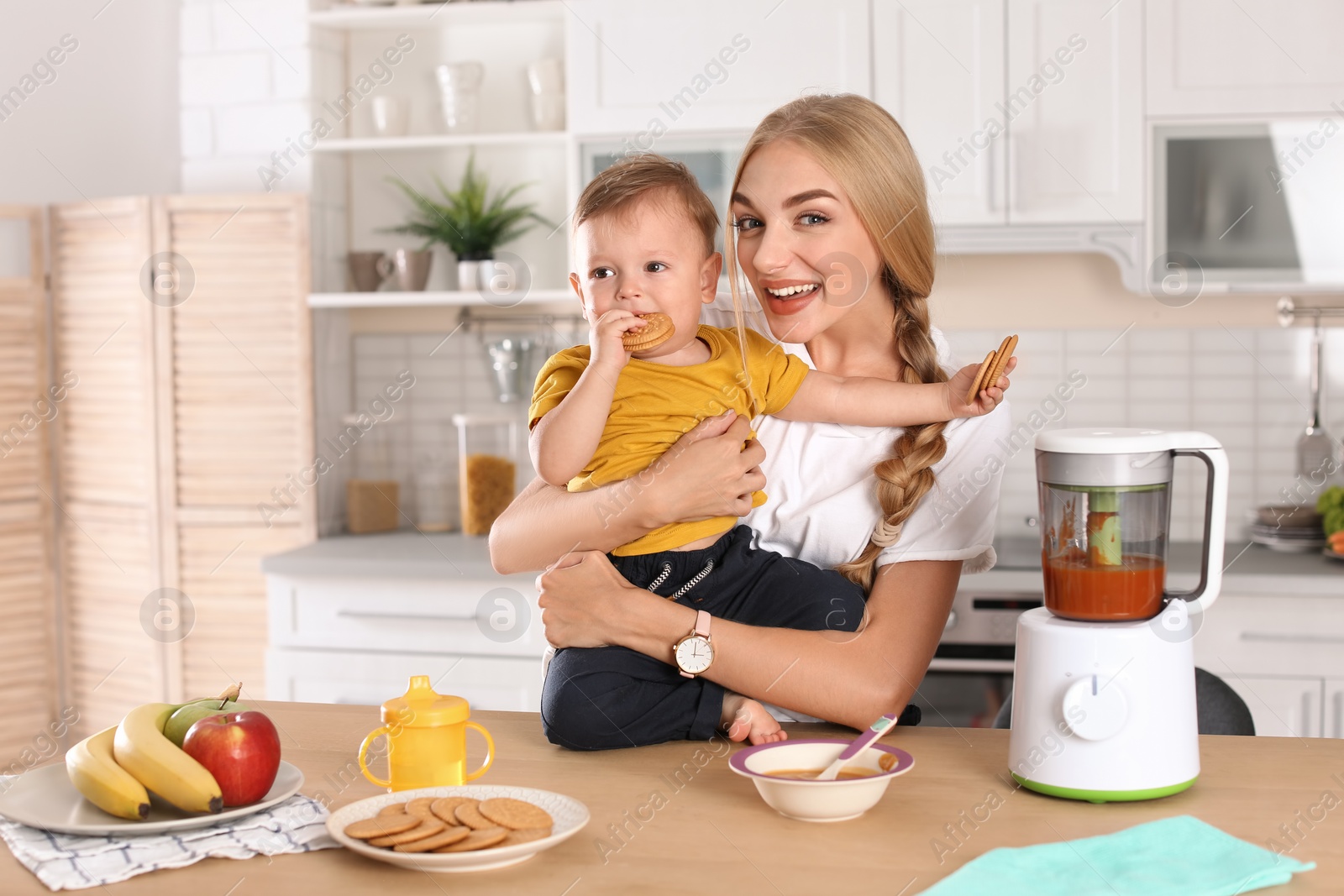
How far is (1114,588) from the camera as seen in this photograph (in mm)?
1167

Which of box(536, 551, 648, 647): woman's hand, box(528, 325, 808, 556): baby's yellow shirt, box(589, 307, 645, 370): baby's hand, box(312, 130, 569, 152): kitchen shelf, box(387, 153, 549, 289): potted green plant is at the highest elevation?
box(312, 130, 569, 152): kitchen shelf

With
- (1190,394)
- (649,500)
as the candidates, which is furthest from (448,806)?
(1190,394)

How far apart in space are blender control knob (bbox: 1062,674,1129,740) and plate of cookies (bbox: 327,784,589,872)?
1.53 feet

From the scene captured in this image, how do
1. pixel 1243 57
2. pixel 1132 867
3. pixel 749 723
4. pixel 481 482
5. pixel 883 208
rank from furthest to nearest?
pixel 481 482, pixel 1243 57, pixel 883 208, pixel 749 723, pixel 1132 867

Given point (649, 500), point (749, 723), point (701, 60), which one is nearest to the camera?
point (749, 723)

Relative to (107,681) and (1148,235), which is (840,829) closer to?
(1148,235)

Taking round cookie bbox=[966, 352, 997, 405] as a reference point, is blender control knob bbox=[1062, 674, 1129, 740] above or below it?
below

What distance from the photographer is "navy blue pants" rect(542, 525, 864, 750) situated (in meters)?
1.30

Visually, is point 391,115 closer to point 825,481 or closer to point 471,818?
point 825,481

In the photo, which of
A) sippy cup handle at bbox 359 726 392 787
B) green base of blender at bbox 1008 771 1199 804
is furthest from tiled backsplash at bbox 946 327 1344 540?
sippy cup handle at bbox 359 726 392 787

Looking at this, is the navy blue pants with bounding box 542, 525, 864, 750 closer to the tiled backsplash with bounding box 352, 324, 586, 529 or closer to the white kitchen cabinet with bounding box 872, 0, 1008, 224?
the white kitchen cabinet with bounding box 872, 0, 1008, 224

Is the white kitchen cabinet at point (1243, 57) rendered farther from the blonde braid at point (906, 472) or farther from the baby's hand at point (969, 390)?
the baby's hand at point (969, 390)

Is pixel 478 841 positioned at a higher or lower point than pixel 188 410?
lower

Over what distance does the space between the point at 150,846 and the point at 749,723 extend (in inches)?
24.1
